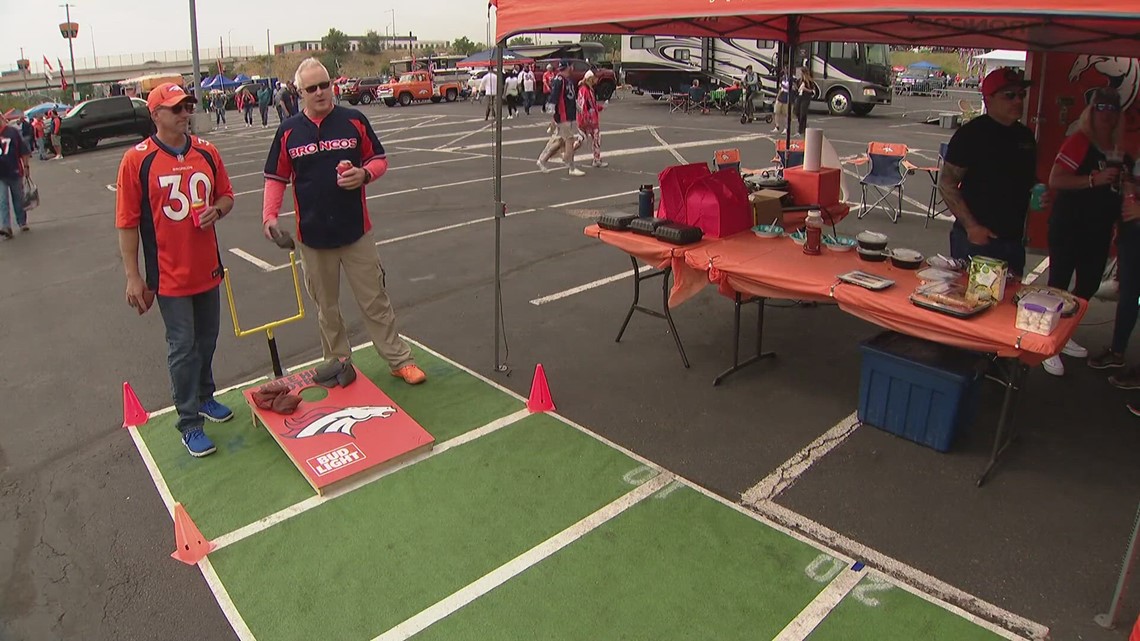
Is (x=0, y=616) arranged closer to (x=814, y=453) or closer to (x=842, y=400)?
(x=814, y=453)

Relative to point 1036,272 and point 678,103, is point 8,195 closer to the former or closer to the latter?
point 1036,272

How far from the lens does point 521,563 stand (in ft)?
10.8

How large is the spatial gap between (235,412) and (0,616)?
184 cm

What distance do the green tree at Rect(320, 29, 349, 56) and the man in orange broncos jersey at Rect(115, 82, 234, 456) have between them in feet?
327

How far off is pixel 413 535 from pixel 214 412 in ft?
6.39

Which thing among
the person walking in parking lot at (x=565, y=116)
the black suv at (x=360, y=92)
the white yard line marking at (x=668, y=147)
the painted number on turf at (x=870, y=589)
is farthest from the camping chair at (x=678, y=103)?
the painted number on turf at (x=870, y=589)

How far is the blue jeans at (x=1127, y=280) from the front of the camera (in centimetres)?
472

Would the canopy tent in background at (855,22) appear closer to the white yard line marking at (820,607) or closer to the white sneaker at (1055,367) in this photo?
the white yard line marking at (820,607)

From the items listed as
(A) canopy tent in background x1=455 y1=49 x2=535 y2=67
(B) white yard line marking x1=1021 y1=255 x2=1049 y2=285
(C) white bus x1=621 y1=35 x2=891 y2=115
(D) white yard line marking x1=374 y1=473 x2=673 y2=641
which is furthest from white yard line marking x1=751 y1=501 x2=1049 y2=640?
(A) canopy tent in background x1=455 y1=49 x2=535 y2=67

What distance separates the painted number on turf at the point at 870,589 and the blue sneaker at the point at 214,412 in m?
3.82

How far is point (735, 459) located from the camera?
411 cm

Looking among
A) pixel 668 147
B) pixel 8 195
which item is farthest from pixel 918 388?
pixel 668 147

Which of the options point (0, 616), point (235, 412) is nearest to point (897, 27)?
point (235, 412)

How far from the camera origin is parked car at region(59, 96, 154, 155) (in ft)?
70.2
